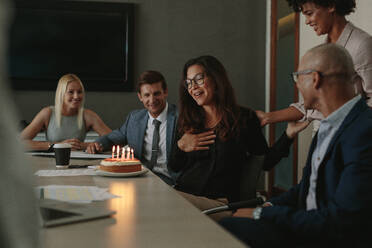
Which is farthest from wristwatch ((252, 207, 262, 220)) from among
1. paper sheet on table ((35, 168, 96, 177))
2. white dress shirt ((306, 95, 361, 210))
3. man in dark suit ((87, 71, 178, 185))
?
man in dark suit ((87, 71, 178, 185))

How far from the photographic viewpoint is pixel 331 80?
1265 mm

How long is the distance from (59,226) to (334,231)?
689mm

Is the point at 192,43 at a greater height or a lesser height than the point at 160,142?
greater

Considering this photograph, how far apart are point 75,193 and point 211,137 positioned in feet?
3.26

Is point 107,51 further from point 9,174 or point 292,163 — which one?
point 9,174

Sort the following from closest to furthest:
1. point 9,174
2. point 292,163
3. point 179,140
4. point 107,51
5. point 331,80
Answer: point 9,174 → point 331,80 → point 179,140 → point 292,163 → point 107,51

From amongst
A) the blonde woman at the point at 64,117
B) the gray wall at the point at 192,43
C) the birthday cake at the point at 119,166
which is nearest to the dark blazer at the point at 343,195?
the birthday cake at the point at 119,166

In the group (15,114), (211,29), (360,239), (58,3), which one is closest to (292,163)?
(211,29)

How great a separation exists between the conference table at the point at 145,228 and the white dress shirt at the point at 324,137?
0.42 meters

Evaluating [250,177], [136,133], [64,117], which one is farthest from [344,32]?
[64,117]

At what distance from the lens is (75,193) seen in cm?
128

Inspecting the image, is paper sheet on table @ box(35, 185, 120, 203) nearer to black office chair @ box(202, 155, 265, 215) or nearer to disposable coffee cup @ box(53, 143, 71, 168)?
disposable coffee cup @ box(53, 143, 71, 168)

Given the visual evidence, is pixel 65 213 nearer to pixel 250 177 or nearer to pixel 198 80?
pixel 250 177

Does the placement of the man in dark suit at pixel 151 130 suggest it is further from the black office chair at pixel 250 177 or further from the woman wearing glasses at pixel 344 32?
the woman wearing glasses at pixel 344 32
